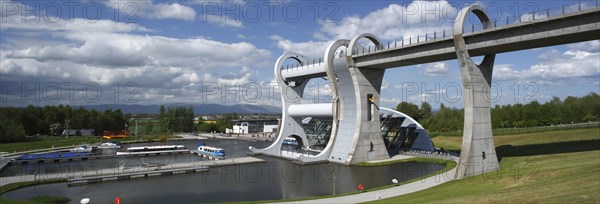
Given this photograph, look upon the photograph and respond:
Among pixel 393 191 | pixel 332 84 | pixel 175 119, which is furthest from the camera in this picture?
pixel 175 119

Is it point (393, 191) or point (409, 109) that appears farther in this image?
point (409, 109)

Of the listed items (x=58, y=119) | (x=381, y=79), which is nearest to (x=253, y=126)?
(x=58, y=119)

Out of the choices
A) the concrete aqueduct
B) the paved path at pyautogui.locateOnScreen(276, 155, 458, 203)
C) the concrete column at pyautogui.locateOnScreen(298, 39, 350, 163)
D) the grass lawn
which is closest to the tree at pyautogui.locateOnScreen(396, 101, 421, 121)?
the concrete aqueduct

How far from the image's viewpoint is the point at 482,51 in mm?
36625

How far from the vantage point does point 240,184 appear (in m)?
37.5

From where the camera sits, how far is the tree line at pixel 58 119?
320 feet

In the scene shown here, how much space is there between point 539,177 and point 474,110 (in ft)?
28.6

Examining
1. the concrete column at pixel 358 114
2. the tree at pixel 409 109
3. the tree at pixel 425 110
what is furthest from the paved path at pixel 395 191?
the tree at pixel 425 110

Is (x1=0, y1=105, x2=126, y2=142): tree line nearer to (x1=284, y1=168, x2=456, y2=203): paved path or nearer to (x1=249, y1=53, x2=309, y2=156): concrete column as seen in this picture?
(x1=249, y1=53, x2=309, y2=156): concrete column

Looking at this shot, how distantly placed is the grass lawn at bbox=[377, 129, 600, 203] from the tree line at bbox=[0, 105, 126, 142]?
8618 cm

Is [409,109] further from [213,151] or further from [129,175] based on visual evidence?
[129,175]

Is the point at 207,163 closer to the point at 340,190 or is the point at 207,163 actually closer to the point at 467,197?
the point at 340,190

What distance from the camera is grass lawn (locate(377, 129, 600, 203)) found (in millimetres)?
20844

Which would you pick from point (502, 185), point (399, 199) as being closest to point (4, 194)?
point (399, 199)
